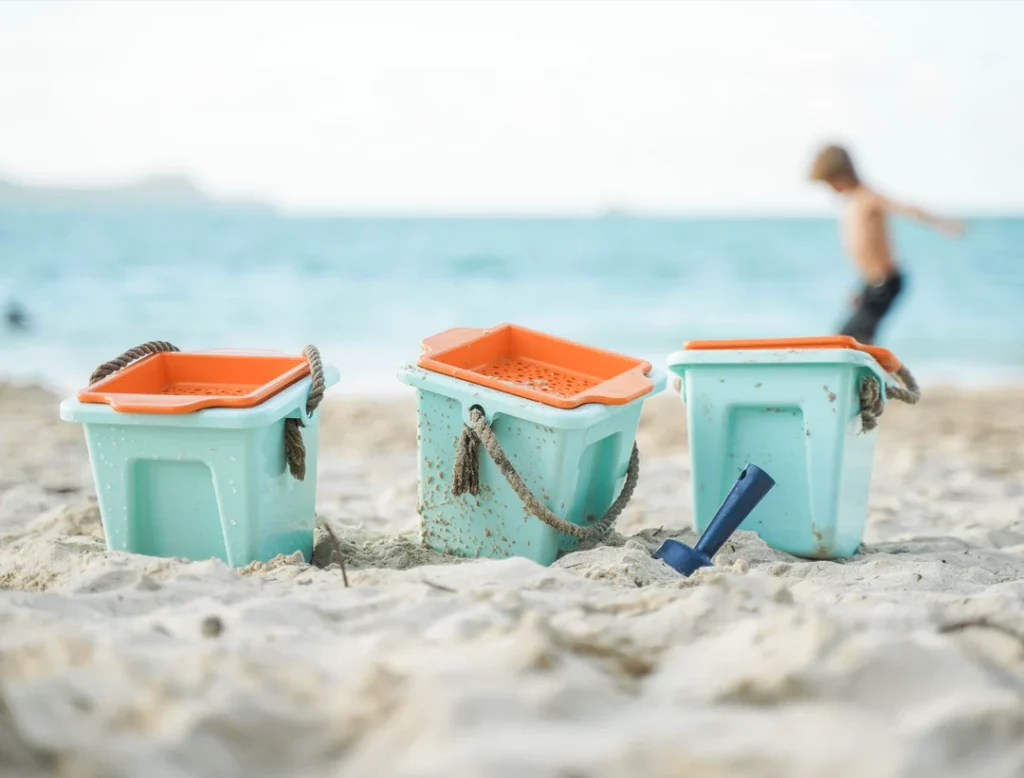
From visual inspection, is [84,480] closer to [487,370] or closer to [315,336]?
[487,370]

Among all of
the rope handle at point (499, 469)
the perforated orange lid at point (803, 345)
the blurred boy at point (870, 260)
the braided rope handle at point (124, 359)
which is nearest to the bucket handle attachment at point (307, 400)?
the braided rope handle at point (124, 359)

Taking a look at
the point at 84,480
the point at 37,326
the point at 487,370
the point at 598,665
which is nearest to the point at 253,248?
the point at 37,326

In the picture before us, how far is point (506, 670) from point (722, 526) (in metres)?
1.12

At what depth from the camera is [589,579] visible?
2107 millimetres

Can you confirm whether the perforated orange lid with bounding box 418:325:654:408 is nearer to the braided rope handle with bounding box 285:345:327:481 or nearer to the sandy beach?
the braided rope handle with bounding box 285:345:327:481

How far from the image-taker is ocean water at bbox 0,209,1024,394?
34.1ft

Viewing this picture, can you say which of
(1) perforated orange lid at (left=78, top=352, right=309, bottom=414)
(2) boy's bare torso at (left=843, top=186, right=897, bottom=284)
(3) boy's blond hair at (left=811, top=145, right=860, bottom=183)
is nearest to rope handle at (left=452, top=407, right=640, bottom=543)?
(1) perforated orange lid at (left=78, top=352, right=309, bottom=414)

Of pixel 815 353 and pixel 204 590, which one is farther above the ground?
pixel 815 353

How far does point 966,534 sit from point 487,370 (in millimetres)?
1728

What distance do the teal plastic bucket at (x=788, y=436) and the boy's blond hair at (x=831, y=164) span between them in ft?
7.20

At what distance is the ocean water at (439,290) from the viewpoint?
10.4 metres

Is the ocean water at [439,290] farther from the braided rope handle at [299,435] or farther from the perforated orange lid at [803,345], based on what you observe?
the braided rope handle at [299,435]

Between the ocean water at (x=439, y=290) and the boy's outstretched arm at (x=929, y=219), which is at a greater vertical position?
the boy's outstretched arm at (x=929, y=219)

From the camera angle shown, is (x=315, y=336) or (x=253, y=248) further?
(x=253, y=248)
